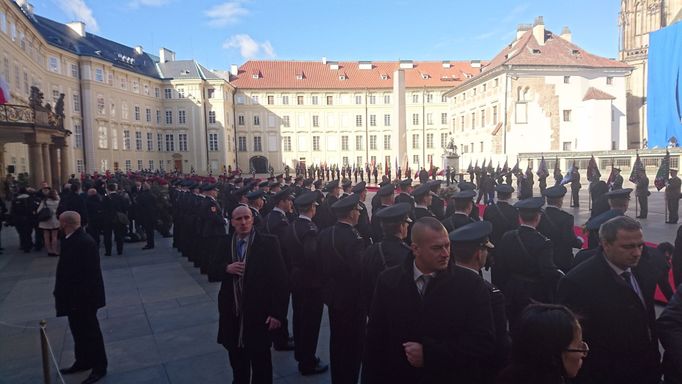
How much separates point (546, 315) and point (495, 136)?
46072mm

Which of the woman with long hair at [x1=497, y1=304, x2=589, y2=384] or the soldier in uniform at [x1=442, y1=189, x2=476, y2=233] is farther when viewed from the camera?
the soldier in uniform at [x1=442, y1=189, x2=476, y2=233]

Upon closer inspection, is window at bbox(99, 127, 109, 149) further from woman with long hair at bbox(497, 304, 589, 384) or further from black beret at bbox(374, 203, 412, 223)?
woman with long hair at bbox(497, 304, 589, 384)

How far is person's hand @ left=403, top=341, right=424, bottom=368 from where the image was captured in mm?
2262

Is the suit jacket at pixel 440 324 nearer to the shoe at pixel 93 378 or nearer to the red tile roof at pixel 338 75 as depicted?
the shoe at pixel 93 378

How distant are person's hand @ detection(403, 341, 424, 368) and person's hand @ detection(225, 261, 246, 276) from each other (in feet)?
6.35

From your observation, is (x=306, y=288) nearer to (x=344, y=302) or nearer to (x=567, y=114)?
(x=344, y=302)

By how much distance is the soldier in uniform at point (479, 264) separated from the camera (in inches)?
93.0

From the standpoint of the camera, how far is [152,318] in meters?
6.66

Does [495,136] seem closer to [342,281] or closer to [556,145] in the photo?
[556,145]

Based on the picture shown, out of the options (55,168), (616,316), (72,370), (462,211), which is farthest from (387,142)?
(616,316)

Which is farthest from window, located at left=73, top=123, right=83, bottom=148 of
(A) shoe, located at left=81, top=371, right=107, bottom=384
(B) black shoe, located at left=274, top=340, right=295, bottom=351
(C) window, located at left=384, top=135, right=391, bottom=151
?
(B) black shoe, located at left=274, top=340, right=295, bottom=351

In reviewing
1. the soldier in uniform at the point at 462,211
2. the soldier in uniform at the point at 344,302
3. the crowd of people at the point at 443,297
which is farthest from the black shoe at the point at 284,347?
the soldier in uniform at the point at 462,211

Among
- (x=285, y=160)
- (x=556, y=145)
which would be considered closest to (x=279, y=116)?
(x=285, y=160)

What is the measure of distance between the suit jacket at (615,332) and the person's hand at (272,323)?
228cm
